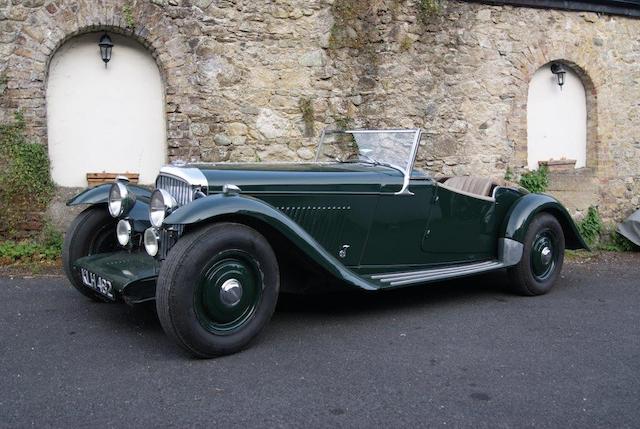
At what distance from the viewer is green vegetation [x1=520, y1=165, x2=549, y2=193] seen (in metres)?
8.16

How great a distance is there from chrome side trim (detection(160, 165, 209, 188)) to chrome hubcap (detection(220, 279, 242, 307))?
26.4 inches

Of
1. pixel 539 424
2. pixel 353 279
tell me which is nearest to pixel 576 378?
pixel 539 424

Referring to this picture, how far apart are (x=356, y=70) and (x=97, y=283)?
4955mm

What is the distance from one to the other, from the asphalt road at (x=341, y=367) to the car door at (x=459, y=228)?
1.44 feet

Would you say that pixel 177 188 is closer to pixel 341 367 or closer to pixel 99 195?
pixel 99 195

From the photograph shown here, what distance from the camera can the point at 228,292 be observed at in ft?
11.7

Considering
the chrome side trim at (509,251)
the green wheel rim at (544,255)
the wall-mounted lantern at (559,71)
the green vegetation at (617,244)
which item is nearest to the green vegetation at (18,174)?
the chrome side trim at (509,251)

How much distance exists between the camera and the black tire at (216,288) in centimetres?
336

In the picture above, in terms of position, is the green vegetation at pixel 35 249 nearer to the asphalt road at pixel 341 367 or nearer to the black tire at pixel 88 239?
the asphalt road at pixel 341 367

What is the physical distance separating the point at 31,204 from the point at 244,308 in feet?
13.4

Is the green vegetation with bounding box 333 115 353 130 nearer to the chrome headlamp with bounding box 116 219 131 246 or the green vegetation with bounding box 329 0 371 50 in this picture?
the green vegetation with bounding box 329 0 371 50

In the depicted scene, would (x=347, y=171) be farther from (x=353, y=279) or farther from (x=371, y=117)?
(x=371, y=117)

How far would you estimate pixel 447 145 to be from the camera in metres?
7.89

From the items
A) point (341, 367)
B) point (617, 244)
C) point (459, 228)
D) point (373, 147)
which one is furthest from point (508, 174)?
point (341, 367)
